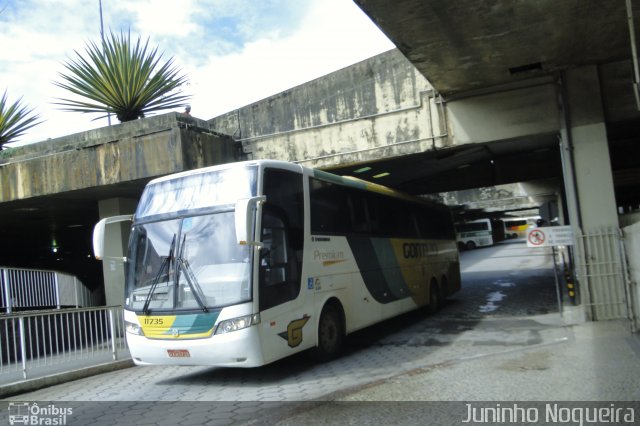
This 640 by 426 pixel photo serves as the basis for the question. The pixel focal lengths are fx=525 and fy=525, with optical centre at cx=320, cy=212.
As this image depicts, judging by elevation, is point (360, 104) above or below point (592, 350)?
above

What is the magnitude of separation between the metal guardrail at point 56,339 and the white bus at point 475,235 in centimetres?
4369

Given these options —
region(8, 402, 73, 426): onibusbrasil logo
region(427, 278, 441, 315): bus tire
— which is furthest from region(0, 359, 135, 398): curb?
region(427, 278, 441, 315): bus tire

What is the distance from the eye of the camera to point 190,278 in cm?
736

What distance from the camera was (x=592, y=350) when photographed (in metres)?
7.79

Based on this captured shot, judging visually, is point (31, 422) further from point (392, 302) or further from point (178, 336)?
point (392, 302)

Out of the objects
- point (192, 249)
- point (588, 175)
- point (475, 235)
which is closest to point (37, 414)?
point (192, 249)

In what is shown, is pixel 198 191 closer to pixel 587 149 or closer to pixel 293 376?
pixel 293 376

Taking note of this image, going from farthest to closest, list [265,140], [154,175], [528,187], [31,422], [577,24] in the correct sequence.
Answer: [528,187] → [265,140] → [154,175] → [577,24] → [31,422]

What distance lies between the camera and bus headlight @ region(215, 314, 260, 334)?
6977 mm

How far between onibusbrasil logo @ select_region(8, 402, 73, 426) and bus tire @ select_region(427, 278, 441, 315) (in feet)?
31.0

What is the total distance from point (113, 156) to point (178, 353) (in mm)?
7008

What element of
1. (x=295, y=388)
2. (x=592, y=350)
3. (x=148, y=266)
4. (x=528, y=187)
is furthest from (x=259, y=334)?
(x=528, y=187)

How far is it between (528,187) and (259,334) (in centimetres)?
2591

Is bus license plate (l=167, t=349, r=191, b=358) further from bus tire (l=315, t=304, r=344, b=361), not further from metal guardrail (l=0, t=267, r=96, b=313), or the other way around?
metal guardrail (l=0, t=267, r=96, b=313)
